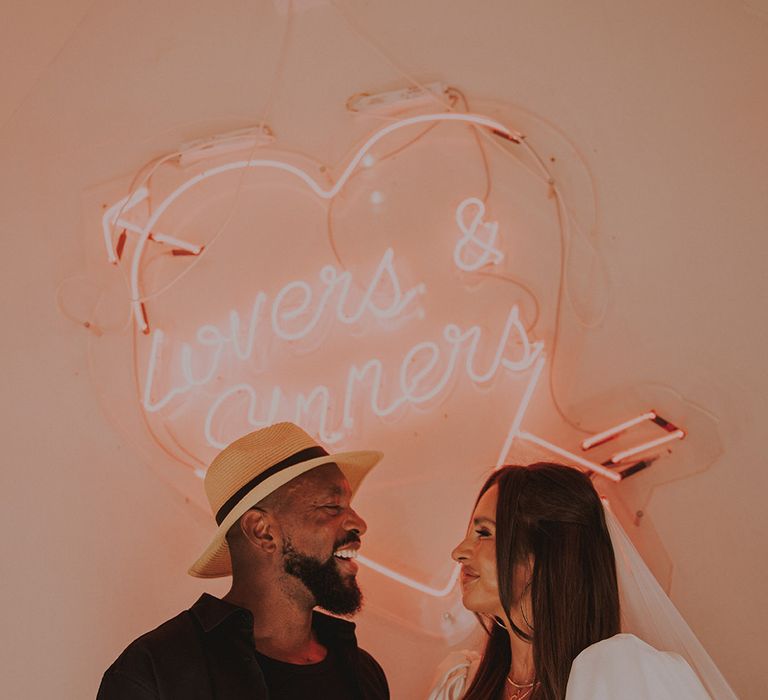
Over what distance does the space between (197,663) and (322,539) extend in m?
0.53

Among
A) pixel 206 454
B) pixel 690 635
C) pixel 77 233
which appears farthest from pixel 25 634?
pixel 690 635

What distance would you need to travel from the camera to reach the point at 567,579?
2.51m

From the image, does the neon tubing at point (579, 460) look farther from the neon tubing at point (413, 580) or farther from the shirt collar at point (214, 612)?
the shirt collar at point (214, 612)

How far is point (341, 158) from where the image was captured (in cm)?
358

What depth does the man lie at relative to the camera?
252cm

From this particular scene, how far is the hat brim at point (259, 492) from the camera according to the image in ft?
9.13

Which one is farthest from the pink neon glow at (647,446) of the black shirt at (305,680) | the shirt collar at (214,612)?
the shirt collar at (214,612)

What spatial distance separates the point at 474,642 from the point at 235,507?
3.43 feet

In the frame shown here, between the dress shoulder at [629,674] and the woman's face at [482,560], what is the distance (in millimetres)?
338

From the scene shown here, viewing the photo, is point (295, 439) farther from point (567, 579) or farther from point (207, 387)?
point (567, 579)

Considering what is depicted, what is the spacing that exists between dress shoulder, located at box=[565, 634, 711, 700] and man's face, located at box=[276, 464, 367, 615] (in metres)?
0.80

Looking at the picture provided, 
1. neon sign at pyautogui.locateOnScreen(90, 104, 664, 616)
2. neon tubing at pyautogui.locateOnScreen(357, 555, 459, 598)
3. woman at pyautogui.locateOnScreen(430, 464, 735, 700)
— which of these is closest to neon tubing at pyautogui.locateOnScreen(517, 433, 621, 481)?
neon sign at pyautogui.locateOnScreen(90, 104, 664, 616)

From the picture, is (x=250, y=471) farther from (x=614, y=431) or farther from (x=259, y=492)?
(x=614, y=431)

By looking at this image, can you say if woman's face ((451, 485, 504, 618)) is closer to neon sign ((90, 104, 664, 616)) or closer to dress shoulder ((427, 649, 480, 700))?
dress shoulder ((427, 649, 480, 700))
